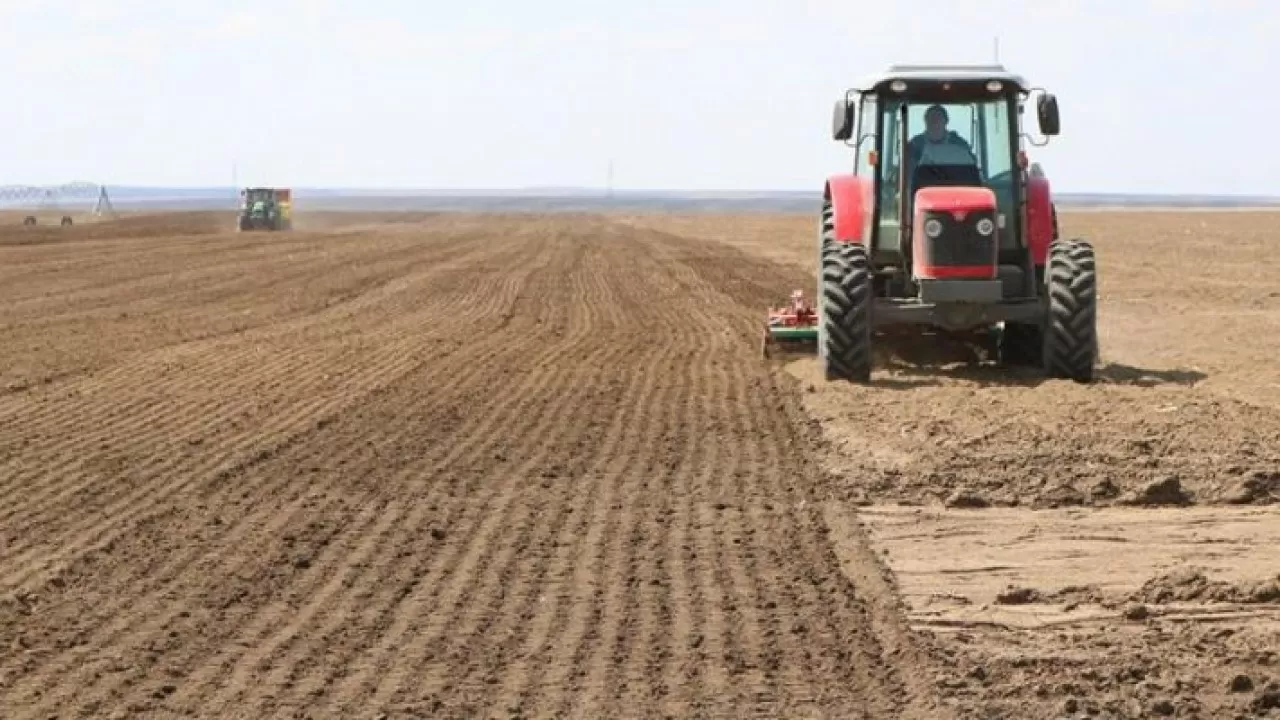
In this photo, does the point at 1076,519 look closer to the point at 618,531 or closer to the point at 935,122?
the point at 618,531

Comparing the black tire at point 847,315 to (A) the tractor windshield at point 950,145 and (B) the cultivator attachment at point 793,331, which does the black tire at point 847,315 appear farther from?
(B) the cultivator attachment at point 793,331

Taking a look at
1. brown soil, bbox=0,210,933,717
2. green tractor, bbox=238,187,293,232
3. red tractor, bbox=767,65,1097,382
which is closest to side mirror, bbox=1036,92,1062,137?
red tractor, bbox=767,65,1097,382

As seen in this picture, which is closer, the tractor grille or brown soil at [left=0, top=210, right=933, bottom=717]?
brown soil at [left=0, top=210, right=933, bottom=717]

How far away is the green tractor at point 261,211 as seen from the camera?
210 feet

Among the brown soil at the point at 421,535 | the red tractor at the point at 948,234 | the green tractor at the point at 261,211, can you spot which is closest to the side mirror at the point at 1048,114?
the red tractor at the point at 948,234

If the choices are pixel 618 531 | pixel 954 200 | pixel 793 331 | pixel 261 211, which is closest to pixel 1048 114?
pixel 954 200

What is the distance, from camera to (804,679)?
6059 mm

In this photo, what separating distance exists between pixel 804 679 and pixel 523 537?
2604 millimetres

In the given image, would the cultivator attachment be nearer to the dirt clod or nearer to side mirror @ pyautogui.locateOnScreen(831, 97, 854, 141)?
side mirror @ pyautogui.locateOnScreen(831, 97, 854, 141)

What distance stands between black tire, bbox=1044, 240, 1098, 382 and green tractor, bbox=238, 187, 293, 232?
5199 centimetres

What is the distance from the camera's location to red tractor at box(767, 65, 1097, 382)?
14.0 meters

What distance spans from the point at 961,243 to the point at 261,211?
5286cm

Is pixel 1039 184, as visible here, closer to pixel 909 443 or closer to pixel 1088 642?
pixel 909 443

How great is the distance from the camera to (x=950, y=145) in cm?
1488
